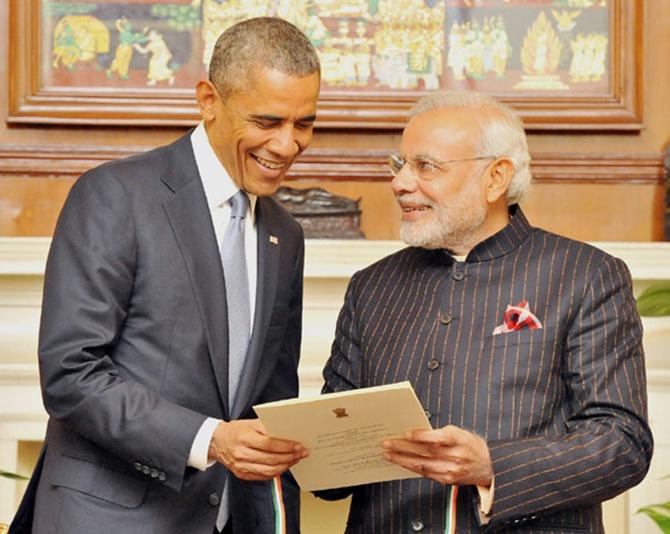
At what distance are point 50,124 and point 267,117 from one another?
6.27ft

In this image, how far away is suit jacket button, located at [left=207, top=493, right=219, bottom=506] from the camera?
2.84 metres

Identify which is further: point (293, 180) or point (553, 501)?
point (293, 180)

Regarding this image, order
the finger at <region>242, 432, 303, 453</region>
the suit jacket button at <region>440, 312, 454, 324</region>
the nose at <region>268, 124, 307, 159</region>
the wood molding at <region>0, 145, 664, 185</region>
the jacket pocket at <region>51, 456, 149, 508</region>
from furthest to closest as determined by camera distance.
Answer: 1. the wood molding at <region>0, 145, 664, 185</region>
2. the suit jacket button at <region>440, 312, 454, 324</region>
3. the nose at <region>268, 124, 307, 159</region>
4. the jacket pocket at <region>51, 456, 149, 508</region>
5. the finger at <region>242, 432, 303, 453</region>

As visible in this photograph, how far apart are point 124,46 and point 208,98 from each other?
1.73 metres

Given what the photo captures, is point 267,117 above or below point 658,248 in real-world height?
above

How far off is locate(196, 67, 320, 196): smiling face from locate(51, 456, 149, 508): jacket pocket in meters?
0.66

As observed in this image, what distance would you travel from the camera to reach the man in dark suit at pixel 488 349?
2793mm

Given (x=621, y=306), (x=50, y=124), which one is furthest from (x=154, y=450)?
(x=50, y=124)

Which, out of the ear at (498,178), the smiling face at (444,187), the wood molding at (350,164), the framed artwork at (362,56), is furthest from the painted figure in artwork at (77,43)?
the ear at (498,178)

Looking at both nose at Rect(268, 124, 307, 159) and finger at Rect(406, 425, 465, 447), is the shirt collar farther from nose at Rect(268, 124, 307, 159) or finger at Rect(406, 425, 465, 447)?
finger at Rect(406, 425, 465, 447)

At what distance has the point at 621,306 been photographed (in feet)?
9.66

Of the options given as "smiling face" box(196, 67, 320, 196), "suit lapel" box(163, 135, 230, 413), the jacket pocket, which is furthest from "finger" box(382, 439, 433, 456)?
"smiling face" box(196, 67, 320, 196)

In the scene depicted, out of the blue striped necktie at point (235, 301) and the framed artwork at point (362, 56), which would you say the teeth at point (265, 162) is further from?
the framed artwork at point (362, 56)

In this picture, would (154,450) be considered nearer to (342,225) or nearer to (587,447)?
(587,447)
